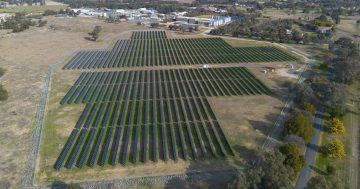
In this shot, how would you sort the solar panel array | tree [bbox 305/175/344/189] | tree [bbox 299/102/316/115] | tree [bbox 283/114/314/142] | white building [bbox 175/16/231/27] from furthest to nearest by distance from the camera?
white building [bbox 175/16/231/27], tree [bbox 299/102/316/115], tree [bbox 283/114/314/142], the solar panel array, tree [bbox 305/175/344/189]

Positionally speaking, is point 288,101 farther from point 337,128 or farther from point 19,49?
point 19,49

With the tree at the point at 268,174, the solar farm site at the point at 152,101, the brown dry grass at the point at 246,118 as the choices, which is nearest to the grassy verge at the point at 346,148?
the brown dry grass at the point at 246,118

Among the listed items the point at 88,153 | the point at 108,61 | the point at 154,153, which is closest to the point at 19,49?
the point at 108,61

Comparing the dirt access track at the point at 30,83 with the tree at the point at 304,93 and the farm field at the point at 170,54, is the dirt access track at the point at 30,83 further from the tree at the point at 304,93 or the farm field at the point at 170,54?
the farm field at the point at 170,54

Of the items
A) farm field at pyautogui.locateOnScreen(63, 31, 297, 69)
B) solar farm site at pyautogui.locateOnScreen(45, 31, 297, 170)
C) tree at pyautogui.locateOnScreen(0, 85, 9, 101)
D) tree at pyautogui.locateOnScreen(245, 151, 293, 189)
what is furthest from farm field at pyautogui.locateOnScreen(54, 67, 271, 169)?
tree at pyautogui.locateOnScreen(0, 85, 9, 101)

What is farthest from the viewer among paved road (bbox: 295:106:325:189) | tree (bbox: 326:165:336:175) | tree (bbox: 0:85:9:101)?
tree (bbox: 0:85:9:101)

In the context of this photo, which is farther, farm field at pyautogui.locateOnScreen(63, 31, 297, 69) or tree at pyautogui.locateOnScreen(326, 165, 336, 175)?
farm field at pyautogui.locateOnScreen(63, 31, 297, 69)

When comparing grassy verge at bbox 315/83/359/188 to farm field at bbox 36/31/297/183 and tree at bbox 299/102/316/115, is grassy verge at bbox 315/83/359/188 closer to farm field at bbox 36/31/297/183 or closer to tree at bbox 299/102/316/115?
tree at bbox 299/102/316/115
